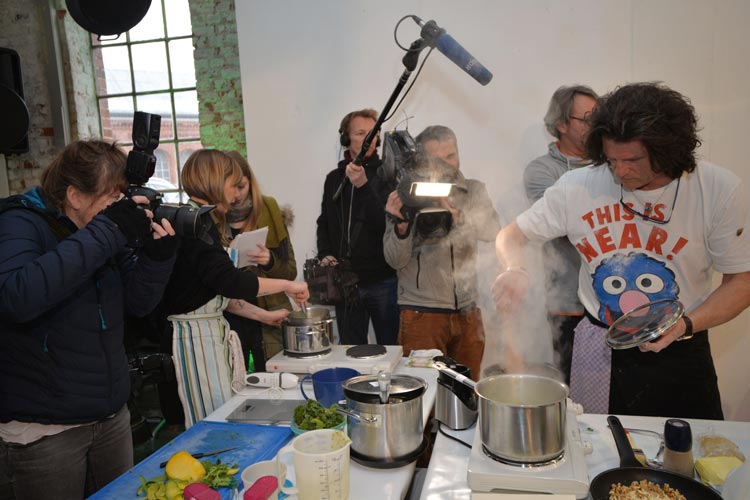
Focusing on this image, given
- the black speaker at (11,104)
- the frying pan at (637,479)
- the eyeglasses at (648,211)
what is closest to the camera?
the frying pan at (637,479)

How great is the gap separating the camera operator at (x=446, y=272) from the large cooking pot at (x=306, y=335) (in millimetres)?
721

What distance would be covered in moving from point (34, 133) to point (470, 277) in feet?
12.5

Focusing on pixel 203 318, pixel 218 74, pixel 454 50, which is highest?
pixel 218 74

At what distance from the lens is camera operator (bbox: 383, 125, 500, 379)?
2832mm

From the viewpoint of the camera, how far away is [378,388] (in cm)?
140

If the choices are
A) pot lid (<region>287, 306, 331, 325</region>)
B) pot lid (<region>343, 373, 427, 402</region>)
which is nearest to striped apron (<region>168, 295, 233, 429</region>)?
pot lid (<region>287, 306, 331, 325</region>)

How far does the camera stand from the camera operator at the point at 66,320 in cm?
142

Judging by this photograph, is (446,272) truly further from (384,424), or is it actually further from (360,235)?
(384,424)

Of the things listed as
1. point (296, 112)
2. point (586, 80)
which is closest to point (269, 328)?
point (296, 112)

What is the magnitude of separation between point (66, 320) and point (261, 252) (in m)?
1.17

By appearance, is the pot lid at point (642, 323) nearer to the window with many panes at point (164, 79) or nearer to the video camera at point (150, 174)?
the video camera at point (150, 174)

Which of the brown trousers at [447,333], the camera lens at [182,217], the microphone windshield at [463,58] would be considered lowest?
the brown trousers at [447,333]

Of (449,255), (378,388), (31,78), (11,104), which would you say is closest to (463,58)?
(449,255)

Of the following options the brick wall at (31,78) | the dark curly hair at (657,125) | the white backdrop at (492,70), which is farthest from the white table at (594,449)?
the brick wall at (31,78)
